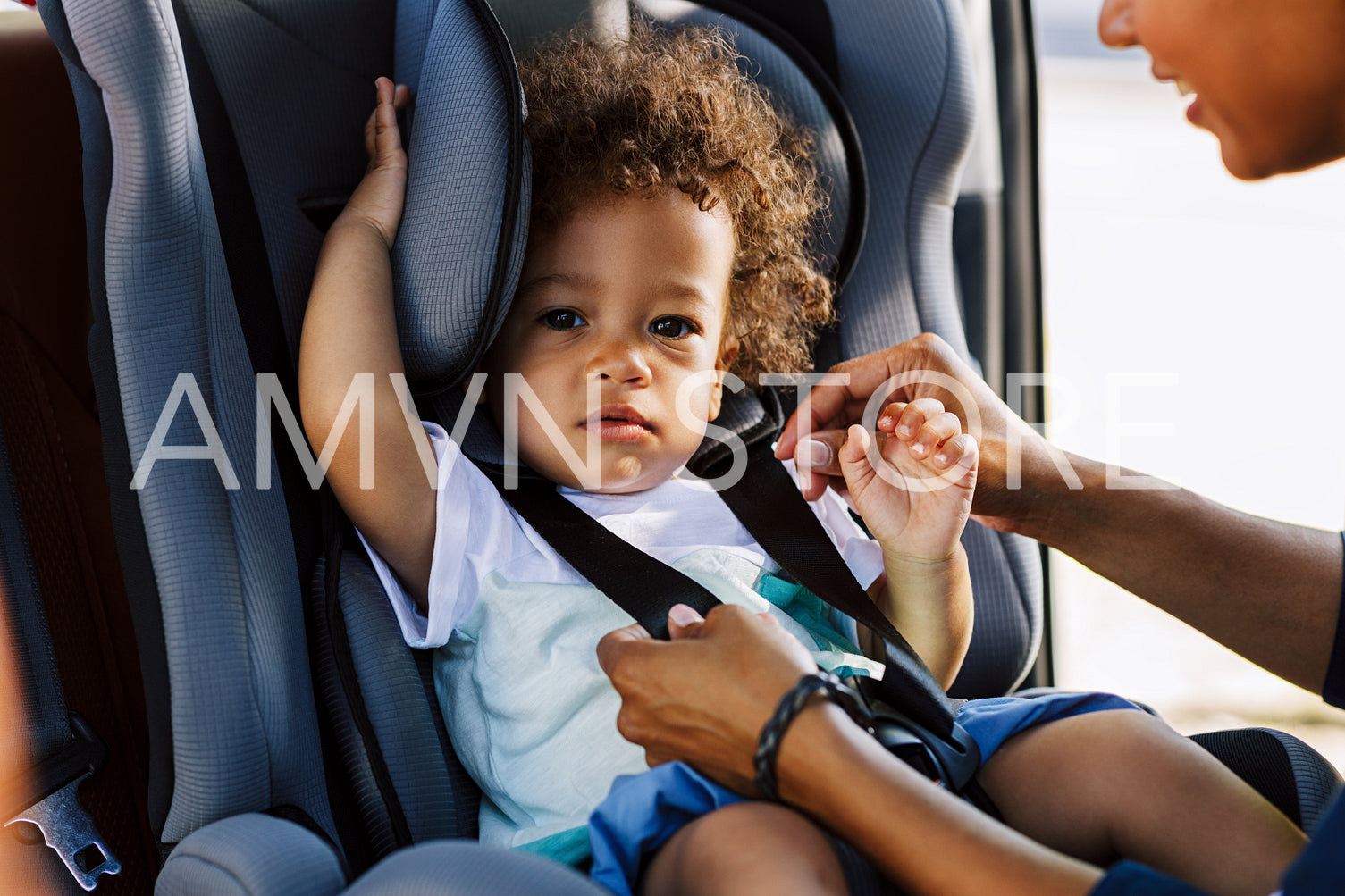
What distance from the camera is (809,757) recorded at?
0.78 metres

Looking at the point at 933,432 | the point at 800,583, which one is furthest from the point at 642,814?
the point at 933,432

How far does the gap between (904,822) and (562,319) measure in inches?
25.0

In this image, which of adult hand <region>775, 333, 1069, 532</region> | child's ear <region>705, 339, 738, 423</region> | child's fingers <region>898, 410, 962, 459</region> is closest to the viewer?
child's fingers <region>898, 410, 962, 459</region>

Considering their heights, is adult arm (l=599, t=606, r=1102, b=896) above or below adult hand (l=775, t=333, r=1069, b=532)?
below

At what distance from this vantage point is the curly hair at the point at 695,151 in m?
1.15

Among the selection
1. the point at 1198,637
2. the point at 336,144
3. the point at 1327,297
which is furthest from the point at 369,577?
the point at 1327,297

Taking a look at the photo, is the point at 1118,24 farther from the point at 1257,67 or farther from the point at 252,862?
the point at 252,862

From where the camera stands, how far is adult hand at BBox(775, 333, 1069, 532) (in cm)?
117

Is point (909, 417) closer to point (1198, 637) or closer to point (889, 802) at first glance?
point (889, 802)

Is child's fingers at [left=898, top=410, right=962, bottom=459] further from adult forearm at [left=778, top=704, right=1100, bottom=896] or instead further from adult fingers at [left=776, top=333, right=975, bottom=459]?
adult forearm at [left=778, top=704, right=1100, bottom=896]

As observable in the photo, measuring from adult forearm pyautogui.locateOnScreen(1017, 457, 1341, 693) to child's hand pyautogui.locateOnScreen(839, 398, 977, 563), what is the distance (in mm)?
130

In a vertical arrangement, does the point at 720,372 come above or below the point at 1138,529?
above

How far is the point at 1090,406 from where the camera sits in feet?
10.1

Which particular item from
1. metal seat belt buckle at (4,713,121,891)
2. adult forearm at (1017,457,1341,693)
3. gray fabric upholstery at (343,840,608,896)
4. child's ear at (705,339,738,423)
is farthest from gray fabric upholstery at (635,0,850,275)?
metal seat belt buckle at (4,713,121,891)
